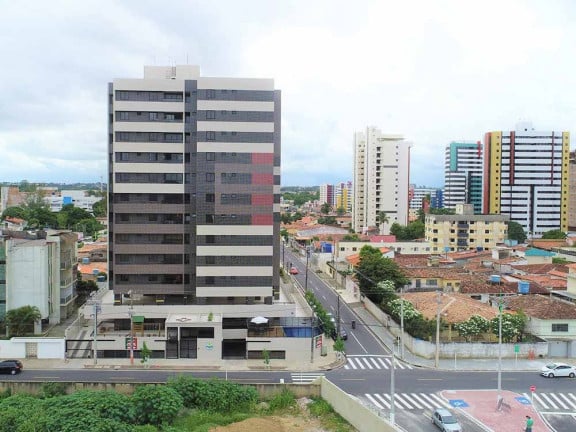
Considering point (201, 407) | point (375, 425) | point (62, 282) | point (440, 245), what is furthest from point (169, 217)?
point (440, 245)

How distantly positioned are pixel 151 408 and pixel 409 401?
18.7 meters

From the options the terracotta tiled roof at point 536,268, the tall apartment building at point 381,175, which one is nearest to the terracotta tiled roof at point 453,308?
→ the terracotta tiled roof at point 536,268

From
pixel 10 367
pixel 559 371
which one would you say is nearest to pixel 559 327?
pixel 559 371

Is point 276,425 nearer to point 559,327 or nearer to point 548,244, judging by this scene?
point 559,327

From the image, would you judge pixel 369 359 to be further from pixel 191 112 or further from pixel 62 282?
pixel 62 282

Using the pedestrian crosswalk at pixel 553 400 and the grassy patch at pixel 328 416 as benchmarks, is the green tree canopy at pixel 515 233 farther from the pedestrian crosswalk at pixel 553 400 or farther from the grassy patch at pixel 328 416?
the grassy patch at pixel 328 416

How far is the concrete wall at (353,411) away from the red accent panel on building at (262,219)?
2109 centimetres

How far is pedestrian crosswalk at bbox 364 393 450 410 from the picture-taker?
1752 inches

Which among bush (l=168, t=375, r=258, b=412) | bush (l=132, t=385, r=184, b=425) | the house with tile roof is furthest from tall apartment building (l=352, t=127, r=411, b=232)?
bush (l=132, t=385, r=184, b=425)

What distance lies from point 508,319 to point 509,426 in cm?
1940

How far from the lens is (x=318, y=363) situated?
186 feet

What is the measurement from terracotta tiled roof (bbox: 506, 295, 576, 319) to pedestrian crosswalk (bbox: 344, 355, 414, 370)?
53.8ft

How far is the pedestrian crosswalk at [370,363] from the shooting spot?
182ft

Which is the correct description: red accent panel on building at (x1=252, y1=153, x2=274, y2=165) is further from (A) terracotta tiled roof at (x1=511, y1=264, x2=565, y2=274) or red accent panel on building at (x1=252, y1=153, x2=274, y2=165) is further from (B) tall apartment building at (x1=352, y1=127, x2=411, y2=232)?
(B) tall apartment building at (x1=352, y1=127, x2=411, y2=232)
